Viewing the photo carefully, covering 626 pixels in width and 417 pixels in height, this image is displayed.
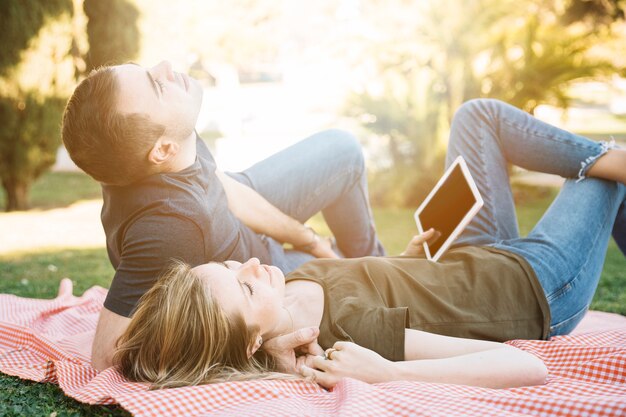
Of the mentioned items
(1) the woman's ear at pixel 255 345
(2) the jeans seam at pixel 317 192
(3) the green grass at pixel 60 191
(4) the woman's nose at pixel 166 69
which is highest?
(4) the woman's nose at pixel 166 69

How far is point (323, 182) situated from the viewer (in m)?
3.41

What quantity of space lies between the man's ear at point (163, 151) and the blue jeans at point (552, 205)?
1.45m

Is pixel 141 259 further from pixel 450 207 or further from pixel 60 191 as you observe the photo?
pixel 60 191

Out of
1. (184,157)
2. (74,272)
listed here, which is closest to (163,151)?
(184,157)

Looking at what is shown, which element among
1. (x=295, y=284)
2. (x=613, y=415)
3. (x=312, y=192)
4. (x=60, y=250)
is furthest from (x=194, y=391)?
(x=60, y=250)

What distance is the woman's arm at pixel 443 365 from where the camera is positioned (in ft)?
6.29

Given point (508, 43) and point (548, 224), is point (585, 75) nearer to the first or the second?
point (508, 43)

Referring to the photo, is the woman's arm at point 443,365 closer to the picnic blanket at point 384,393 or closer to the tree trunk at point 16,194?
the picnic blanket at point 384,393

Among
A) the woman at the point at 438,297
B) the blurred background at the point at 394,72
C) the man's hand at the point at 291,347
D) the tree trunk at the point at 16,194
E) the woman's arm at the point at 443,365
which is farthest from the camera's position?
the tree trunk at the point at 16,194

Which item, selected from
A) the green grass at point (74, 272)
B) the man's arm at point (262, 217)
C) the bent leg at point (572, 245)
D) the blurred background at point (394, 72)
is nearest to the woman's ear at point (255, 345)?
the green grass at point (74, 272)

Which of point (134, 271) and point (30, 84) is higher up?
point (30, 84)

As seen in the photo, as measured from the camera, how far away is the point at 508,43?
7.72m

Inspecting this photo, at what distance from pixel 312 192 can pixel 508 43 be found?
5.42 metres

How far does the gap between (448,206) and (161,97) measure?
1.41 meters
